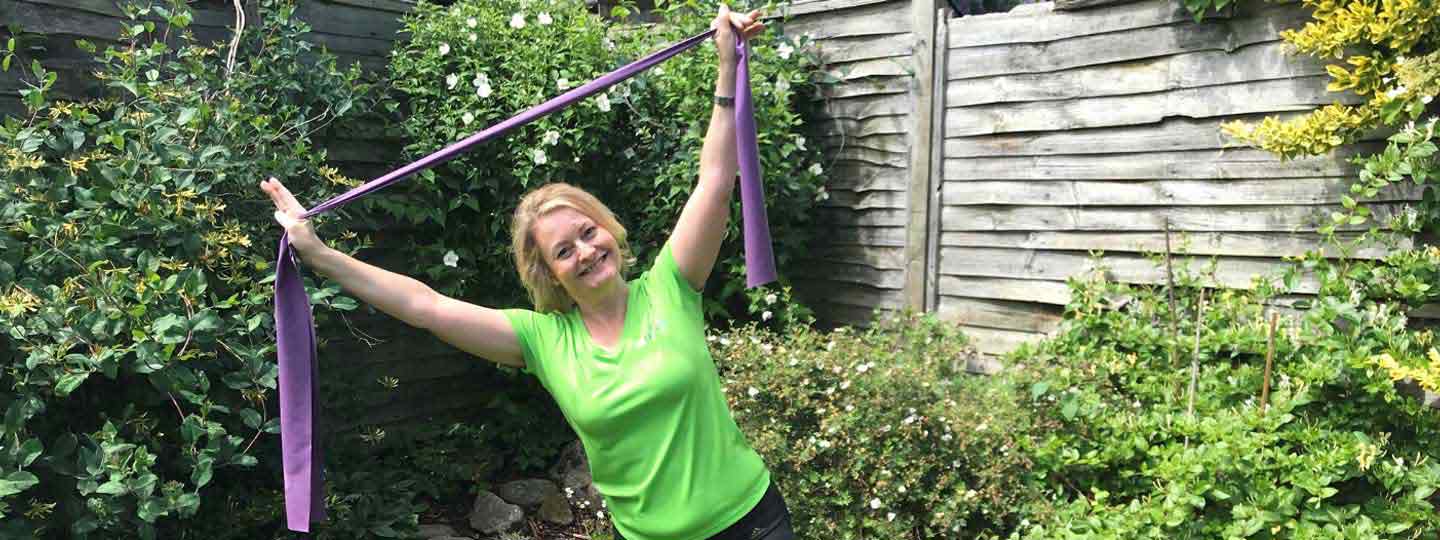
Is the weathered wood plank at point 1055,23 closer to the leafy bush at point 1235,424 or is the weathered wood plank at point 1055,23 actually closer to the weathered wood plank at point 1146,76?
the weathered wood plank at point 1146,76

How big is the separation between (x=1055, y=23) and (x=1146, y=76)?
0.43 metres

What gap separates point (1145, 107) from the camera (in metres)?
4.00

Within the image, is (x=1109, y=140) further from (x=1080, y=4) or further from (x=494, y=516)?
(x=494, y=516)

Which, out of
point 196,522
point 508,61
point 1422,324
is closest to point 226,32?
point 508,61

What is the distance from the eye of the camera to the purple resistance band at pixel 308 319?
7.44ft

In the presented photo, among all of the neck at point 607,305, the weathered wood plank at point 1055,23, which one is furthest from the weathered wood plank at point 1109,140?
the neck at point 607,305

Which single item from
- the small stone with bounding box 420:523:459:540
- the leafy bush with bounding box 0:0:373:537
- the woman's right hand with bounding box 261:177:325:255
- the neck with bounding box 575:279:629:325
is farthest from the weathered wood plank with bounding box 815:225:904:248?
the woman's right hand with bounding box 261:177:325:255

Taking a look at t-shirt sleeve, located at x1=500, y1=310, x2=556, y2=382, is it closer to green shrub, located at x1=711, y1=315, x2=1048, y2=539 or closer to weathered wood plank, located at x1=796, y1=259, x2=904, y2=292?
green shrub, located at x1=711, y1=315, x2=1048, y2=539

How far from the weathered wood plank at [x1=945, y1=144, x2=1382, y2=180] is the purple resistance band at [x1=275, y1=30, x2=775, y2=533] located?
7.37 ft

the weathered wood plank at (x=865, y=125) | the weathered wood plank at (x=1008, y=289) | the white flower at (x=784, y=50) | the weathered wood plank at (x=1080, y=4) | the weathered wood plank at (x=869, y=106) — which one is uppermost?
the weathered wood plank at (x=1080, y=4)

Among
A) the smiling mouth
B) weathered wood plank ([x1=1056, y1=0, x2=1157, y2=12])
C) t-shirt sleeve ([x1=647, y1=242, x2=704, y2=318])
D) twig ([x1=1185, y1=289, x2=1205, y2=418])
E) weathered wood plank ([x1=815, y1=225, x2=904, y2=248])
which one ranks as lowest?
twig ([x1=1185, y1=289, x2=1205, y2=418])

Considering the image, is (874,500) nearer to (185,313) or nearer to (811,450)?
(811,450)

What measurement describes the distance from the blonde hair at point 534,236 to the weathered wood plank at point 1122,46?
100 inches

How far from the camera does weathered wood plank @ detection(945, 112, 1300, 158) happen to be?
12.7 ft
